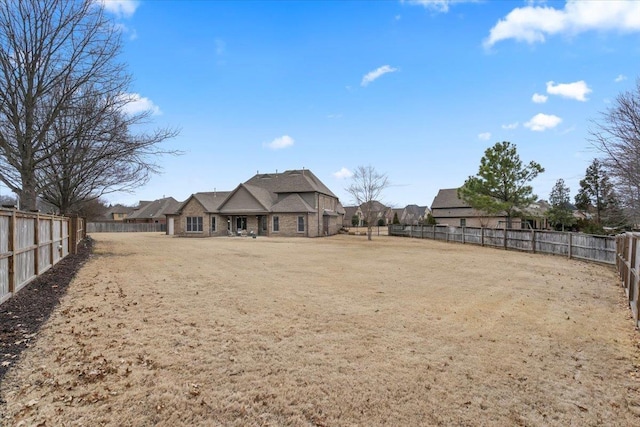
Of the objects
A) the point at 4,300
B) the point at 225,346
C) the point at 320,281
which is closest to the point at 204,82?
the point at 320,281

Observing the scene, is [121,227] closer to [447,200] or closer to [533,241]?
[447,200]

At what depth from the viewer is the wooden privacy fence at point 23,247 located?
643 cm

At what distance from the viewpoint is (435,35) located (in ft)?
46.5

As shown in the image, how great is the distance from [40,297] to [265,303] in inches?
193

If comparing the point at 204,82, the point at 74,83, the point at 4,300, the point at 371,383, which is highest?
the point at 204,82

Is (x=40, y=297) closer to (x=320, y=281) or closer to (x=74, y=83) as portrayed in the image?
(x=320, y=281)

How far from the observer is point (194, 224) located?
38.2 m

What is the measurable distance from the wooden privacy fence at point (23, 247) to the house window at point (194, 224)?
1046 inches

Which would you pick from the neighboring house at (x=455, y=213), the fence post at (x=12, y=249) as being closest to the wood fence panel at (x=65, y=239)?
the fence post at (x=12, y=249)

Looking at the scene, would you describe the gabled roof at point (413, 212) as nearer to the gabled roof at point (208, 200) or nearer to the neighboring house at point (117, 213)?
the gabled roof at point (208, 200)

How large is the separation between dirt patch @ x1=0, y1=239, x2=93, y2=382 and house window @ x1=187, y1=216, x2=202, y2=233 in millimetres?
28327

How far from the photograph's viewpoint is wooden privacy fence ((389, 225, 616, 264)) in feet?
49.5

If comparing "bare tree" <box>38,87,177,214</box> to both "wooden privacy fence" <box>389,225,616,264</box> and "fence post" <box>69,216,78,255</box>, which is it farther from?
"wooden privacy fence" <box>389,225,616,264</box>

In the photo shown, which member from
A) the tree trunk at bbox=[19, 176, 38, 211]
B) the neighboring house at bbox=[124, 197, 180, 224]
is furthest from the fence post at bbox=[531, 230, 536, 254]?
the neighboring house at bbox=[124, 197, 180, 224]
